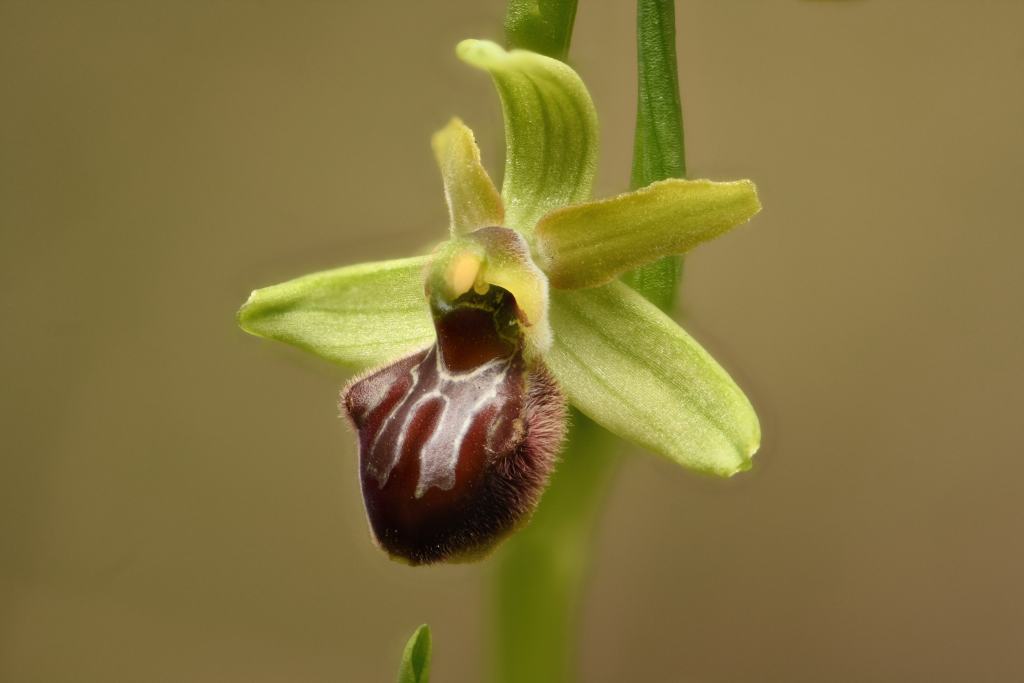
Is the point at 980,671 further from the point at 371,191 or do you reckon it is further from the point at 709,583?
the point at 371,191

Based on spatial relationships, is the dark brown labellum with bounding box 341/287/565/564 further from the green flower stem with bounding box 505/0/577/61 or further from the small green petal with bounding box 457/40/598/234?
the green flower stem with bounding box 505/0/577/61

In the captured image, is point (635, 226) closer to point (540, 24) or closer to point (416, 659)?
point (540, 24)

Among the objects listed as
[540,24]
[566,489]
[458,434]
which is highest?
[540,24]

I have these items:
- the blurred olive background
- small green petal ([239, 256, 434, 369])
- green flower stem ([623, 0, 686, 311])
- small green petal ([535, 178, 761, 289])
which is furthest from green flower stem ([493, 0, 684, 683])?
the blurred olive background

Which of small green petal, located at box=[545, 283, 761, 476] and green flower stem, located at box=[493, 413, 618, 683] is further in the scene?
green flower stem, located at box=[493, 413, 618, 683]

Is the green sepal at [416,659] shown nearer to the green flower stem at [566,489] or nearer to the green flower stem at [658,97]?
the green flower stem at [566,489]

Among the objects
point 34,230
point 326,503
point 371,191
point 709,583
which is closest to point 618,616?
point 709,583

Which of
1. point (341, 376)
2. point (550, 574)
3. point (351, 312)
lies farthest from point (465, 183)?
point (341, 376)

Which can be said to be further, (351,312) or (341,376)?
(341,376)
